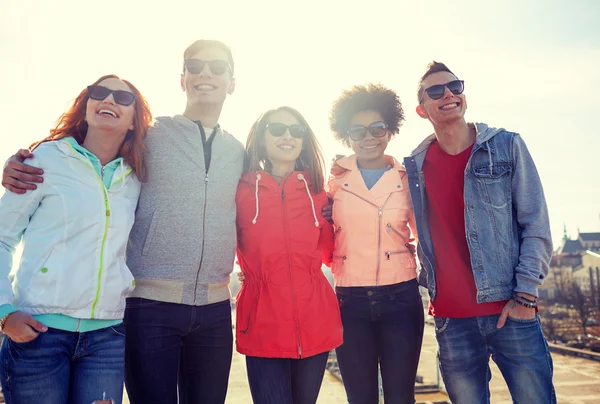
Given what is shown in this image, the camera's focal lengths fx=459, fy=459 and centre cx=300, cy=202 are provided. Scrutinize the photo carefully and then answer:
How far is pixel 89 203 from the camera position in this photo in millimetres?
2764

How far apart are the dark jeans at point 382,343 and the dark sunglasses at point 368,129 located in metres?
1.36

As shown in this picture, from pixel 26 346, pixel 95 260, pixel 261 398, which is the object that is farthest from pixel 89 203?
pixel 261 398

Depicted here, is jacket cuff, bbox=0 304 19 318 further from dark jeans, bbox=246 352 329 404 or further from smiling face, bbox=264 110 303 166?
smiling face, bbox=264 110 303 166

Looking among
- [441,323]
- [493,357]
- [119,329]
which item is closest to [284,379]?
[119,329]

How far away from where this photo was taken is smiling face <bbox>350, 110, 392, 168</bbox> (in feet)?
13.7

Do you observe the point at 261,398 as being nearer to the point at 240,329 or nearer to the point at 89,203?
the point at 240,329

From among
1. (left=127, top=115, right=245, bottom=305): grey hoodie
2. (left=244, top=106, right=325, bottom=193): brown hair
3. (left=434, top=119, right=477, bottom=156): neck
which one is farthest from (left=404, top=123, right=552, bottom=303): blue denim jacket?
(left=127, top=115, right=245, bottom=305): grey hoodie

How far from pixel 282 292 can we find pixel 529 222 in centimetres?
185

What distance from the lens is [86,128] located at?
3211 millimetres

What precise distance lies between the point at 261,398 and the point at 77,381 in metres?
1.18

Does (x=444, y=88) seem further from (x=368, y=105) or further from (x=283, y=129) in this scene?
(x=283, y=129)

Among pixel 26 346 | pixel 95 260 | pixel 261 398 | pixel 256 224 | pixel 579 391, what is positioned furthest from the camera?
pixel 579 391

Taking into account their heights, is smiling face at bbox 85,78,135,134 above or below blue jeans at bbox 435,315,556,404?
above

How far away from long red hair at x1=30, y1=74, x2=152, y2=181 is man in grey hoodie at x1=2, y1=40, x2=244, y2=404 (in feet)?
0.38
